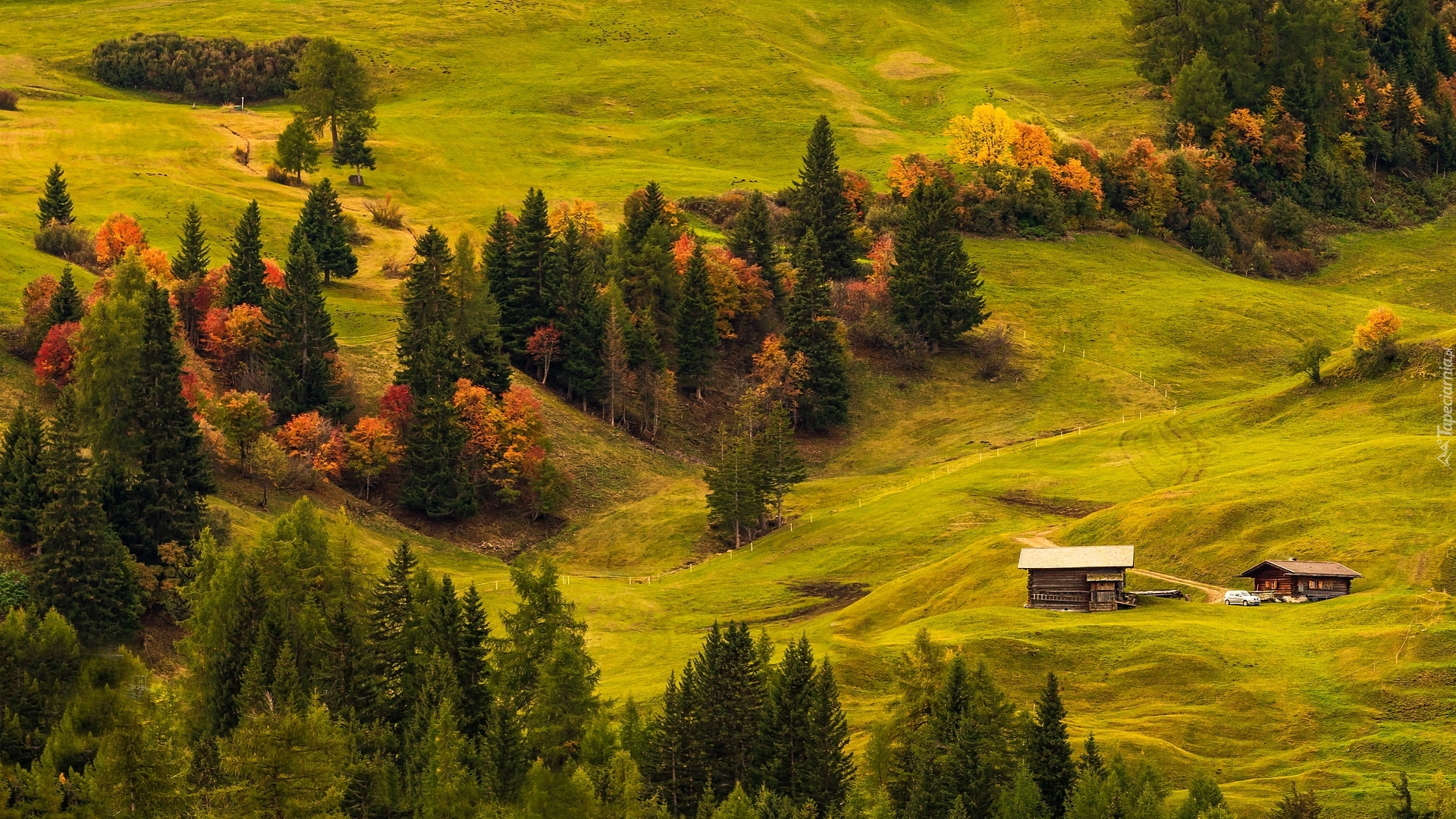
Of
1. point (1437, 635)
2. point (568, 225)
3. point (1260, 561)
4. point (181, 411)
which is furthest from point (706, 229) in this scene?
point (1437, 635)

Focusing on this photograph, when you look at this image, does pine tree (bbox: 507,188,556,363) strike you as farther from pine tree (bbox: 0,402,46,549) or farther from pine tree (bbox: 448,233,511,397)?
pine tree (bbox: 0,402,46,549)

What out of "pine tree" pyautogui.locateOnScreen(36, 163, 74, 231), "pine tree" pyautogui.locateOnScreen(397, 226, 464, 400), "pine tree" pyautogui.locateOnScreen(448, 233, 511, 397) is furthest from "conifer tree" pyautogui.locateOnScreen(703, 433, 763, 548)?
"pine tree" pyautogui.locateOnScreen(36, 163, 74, 231)

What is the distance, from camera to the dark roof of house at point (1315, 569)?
11038cm

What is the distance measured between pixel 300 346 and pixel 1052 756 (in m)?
81.8

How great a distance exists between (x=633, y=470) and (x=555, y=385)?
1637 cm

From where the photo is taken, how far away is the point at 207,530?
11162cm

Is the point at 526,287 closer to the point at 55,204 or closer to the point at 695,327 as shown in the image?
the point at 695,327

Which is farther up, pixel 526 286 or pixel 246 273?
pixel 246 273

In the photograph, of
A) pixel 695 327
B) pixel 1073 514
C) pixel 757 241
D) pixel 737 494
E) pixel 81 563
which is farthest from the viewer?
pixel 757 241

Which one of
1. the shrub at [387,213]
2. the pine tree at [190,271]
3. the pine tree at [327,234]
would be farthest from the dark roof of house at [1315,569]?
the shrub at [387,213]

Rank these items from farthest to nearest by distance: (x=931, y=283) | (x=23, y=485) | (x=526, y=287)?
(x=931, y=283) < (x=526, y=287) < (x=23, y=485)

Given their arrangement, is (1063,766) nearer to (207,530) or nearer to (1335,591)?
(1335,591)

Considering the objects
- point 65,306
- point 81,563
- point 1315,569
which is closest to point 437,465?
point 65,306

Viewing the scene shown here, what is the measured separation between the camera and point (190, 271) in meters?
156
